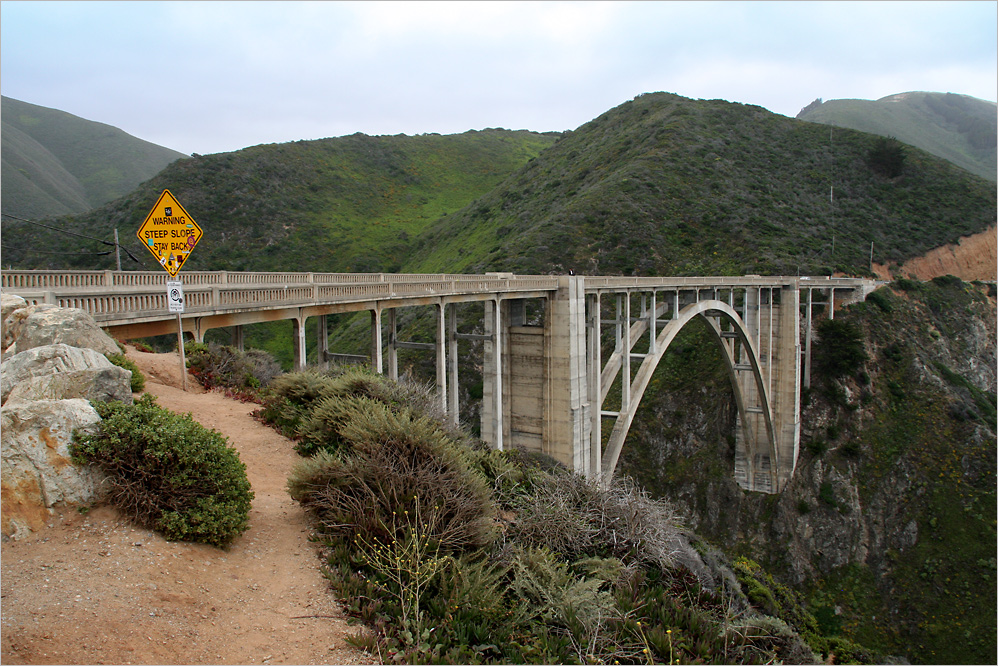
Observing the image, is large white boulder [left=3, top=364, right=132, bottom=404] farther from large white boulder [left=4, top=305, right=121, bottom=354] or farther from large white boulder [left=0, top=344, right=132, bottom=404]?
large white boulder [left=4, top=305, right=121, bottom=354]

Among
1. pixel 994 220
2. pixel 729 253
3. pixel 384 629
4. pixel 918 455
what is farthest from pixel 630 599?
pixel 994 220

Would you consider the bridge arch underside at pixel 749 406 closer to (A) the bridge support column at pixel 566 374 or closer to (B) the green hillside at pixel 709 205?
(A) the bridge support column at pixel 566 374

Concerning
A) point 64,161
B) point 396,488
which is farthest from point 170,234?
point 64,161

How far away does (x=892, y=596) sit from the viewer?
29.5 metres

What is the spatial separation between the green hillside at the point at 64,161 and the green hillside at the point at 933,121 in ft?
497

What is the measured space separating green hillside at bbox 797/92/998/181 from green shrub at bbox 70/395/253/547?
158m

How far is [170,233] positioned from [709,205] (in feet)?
168

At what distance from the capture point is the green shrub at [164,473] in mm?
5629

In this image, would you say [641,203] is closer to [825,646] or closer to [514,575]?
[825,646]

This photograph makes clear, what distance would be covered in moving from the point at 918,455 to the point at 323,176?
7231 cm

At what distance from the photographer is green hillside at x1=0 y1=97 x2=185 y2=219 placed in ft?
252

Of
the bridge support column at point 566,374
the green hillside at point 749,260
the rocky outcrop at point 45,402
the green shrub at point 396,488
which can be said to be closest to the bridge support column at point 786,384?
the green hillside at point 749,260

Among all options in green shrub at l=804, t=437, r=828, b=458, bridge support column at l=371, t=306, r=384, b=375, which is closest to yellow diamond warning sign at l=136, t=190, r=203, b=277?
bridge support column at l=371, t=306, r=384, b=375

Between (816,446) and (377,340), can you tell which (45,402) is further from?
(816,446)
